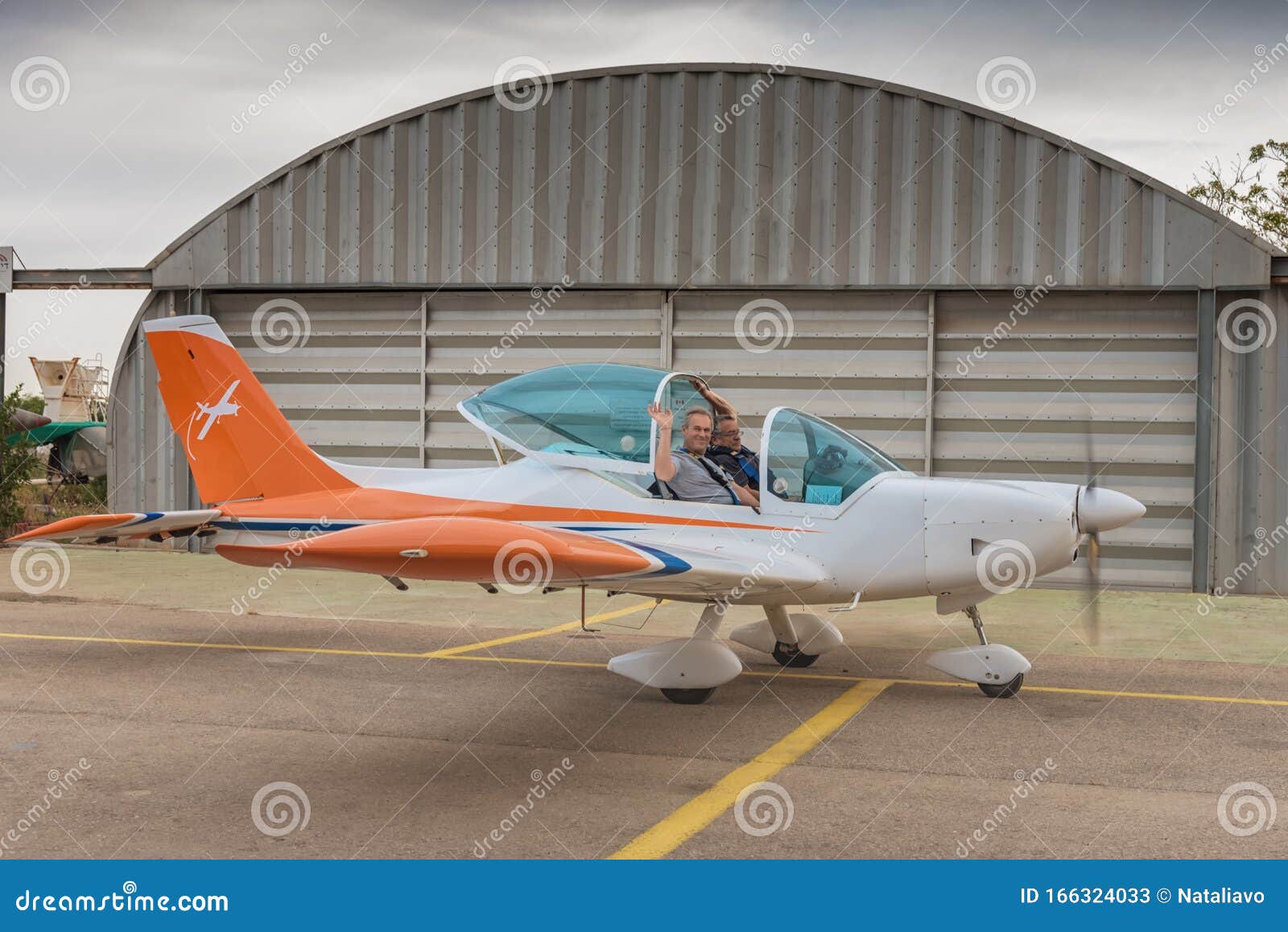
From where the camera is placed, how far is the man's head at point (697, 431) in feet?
23.8

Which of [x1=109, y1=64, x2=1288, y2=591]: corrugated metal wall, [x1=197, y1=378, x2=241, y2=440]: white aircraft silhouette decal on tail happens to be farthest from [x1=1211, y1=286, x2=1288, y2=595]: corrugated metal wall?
[x1=197, y1=378, x2=241, y2=440]: white aircraft silhouette decal on tail

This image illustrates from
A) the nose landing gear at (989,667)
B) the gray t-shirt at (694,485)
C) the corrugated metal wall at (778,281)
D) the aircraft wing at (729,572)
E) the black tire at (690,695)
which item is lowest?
the black tire at (690,695)

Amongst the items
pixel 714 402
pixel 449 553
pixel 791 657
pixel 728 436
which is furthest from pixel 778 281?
pixel 449 553

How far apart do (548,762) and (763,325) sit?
8.97 meters

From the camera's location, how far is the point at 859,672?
8.16m

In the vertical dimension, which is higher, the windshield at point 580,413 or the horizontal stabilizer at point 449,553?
the windshield at point 580,413

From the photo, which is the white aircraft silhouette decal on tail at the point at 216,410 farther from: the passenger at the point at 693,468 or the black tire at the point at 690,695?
the black tire at the point at 690,695

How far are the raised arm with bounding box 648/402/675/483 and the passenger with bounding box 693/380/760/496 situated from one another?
0.41 m

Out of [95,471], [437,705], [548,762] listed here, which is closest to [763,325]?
[437,705]

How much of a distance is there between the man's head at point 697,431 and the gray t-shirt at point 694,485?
0.25 feet

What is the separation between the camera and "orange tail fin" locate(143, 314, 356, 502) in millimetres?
8273

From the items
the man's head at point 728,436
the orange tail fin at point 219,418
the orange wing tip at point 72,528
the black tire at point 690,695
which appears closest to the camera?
the orange wing tip at point 72,528

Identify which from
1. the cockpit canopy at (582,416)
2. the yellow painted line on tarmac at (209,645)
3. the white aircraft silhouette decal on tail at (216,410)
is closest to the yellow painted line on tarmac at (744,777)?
the cockpit canopy at (582,416)

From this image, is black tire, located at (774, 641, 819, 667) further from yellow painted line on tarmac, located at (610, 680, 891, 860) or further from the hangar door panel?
the hangar door panel
